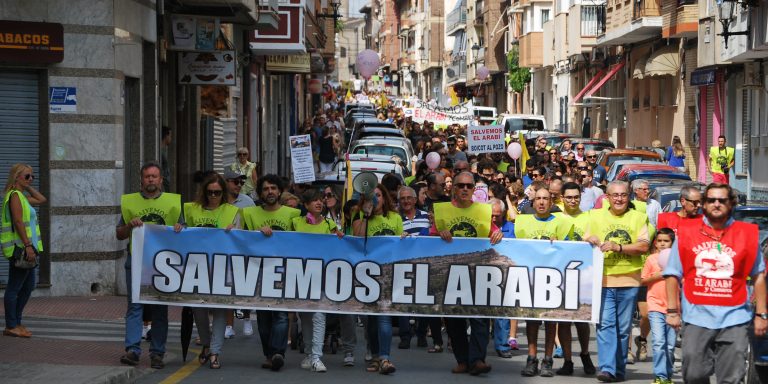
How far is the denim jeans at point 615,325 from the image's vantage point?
40.5 ft

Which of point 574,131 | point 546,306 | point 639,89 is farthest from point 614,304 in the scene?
point 574,131

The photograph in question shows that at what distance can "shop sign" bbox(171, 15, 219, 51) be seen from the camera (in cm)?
2378

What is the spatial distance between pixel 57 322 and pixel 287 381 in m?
4.51

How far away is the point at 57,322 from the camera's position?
1559cm

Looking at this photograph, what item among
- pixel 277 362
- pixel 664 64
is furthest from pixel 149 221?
pixel 664 64

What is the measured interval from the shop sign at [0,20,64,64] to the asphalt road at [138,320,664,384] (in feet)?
14.3

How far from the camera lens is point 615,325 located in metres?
12.4

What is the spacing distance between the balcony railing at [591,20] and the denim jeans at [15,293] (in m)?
42.6

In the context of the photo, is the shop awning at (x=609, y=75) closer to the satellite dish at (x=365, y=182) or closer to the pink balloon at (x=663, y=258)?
the satellite dish at (x=365, y=182)

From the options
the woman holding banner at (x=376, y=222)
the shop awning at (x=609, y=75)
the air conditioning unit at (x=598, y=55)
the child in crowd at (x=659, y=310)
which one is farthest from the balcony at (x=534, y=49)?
the woman holding banner at (x=376, y=222)

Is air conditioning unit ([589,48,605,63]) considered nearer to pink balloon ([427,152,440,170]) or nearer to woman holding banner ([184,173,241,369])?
pink balloon ([427,152,440,170])

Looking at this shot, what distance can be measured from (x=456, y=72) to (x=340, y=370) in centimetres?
9331

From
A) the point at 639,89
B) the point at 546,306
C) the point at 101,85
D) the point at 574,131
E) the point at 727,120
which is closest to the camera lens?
the point at 546,306

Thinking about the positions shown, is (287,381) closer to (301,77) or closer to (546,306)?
(546,306)
